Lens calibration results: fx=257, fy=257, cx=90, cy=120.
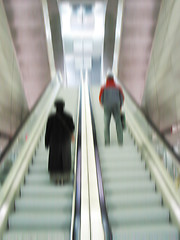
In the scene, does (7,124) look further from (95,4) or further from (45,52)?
(95,4)

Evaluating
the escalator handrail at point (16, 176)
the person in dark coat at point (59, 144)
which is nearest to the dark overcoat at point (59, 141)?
the person in dark coat at point (59, 144)

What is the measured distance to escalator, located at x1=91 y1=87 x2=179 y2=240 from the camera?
9.41 feet

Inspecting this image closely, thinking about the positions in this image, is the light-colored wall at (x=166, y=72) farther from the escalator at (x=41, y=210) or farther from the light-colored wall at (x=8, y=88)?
the light-colored wall at (x=8, y=88)

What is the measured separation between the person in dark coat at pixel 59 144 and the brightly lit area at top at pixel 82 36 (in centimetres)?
1059

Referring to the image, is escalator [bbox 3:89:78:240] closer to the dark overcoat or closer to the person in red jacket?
the dark overcoat

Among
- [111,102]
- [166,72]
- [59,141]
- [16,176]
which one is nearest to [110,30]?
[166,72]

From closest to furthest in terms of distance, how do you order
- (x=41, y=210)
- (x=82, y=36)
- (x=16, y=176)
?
(x=41, y=210) → (x=16, y=176) → (x=82, y=36)

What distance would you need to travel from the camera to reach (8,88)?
5316 millimetres

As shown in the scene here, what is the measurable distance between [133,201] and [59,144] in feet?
4.37

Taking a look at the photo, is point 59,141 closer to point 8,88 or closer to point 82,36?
point 8,88


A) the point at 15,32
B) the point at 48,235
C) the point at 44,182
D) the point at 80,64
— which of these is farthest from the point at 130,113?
the point at 80,64

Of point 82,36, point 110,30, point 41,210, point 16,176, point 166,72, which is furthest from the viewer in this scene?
point 82,36

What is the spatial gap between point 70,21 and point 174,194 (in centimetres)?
1474

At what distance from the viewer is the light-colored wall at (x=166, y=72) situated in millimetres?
4508
